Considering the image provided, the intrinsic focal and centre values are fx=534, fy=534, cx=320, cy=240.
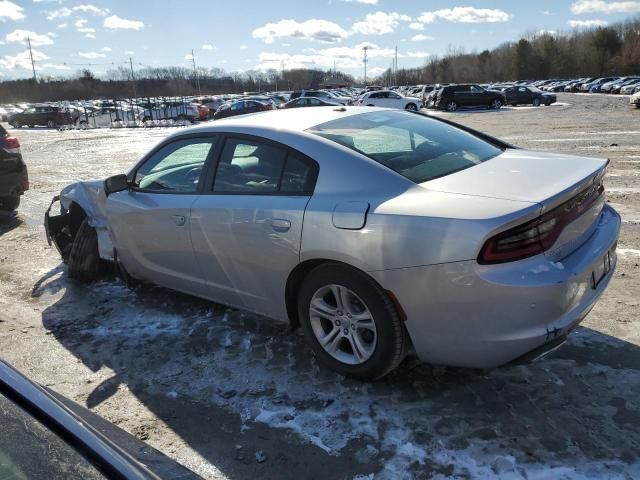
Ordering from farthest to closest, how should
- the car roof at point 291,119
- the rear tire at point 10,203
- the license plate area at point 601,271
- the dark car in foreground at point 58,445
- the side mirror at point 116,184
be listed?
1. the rear tire at point 10,203
2. the side mirror at point 116,184
3. the car roof at point 291,119
4. the license plate area at point 601,271
5. the dark car in foreground at point 58,445

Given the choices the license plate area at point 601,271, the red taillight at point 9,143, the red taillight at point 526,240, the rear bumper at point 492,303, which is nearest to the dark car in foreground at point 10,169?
the red taillight at point 9,143

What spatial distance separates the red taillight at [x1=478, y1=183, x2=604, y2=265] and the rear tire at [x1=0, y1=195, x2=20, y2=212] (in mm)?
8559

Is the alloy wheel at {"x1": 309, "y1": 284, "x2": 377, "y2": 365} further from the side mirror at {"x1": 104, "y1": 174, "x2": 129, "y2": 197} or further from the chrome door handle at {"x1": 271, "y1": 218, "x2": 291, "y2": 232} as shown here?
the side mirror at {"x1": 104, "y1": 174, "x2": 129, "y2": 197}

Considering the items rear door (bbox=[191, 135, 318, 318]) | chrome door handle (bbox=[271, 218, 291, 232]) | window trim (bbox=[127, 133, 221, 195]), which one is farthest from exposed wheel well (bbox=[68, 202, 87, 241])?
chrome door handle (bbox=[271, 218, 291, 232])

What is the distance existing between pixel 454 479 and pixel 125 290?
362 cm

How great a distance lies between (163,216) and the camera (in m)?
4.05

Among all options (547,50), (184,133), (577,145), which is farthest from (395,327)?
(547,50)

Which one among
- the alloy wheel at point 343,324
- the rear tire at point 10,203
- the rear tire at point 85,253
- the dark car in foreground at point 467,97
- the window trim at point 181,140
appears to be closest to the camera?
the alloy wheel at point 343,324

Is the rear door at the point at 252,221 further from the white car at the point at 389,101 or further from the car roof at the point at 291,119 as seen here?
the white car at the point at 389,101

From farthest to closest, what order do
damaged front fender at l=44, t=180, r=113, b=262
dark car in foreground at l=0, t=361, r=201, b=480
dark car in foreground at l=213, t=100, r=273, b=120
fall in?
1. dark car in foreground at l=213, t=100, r=273, b=120
2. damaged front fender at l=44, t=180, r=113, b=262
3. dark car in foreground at l=0, t=361, r=201, b=480

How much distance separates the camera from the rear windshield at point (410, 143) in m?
3.24

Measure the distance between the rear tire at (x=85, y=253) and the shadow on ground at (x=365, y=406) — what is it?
46.8 inches

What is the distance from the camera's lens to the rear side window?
10.8ft

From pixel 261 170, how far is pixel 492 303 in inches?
68.1
